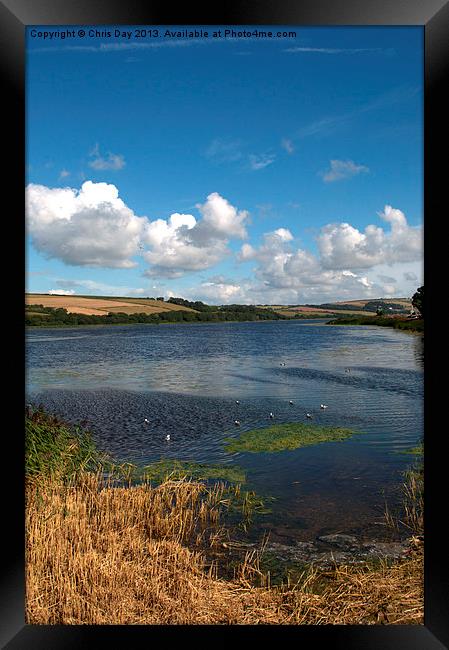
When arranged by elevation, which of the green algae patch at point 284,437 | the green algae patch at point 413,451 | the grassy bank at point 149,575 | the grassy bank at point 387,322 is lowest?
the green algae patch at point 284,437

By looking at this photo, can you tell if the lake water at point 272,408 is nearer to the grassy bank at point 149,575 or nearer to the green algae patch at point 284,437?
the green algae patch at point 284,437

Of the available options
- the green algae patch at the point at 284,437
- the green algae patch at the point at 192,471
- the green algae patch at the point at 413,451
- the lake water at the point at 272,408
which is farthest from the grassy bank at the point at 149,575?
the green algae patch at the point at 413,451

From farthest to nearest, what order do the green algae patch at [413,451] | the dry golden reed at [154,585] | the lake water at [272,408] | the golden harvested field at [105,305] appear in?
the golden harvested field at [105,305] → the green algae patch at [413,451] → the lake water at [272,408] → the dry golden reed at [154,585]

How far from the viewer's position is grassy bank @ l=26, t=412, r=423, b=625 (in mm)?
2375

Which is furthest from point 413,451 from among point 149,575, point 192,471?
point 149,575

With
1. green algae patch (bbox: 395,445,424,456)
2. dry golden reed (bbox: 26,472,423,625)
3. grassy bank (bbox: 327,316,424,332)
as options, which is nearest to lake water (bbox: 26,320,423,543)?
green algae patch (bbox: 395,445,424,456)

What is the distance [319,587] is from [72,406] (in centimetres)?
932

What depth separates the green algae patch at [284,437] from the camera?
720 centimetres

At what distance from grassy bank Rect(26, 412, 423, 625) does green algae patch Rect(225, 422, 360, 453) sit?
310 cm

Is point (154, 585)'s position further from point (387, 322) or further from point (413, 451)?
point (387, 322)

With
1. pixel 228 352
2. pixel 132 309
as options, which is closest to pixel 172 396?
pixel 228 352

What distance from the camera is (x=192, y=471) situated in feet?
19.6
